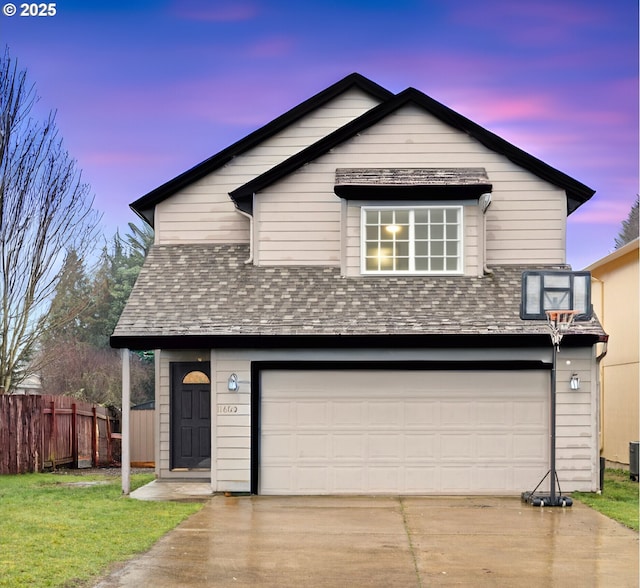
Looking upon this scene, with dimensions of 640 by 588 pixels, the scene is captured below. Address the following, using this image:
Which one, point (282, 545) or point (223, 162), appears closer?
point (282, 545)

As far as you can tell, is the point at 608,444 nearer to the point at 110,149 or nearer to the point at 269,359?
the point at 269,359

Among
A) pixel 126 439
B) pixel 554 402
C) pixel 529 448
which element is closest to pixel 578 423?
pixel 529 448

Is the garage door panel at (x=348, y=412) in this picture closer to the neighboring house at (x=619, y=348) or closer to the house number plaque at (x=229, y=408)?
the house number plaque at (x=229, y=408)

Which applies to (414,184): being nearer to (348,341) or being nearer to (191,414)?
(348,341)

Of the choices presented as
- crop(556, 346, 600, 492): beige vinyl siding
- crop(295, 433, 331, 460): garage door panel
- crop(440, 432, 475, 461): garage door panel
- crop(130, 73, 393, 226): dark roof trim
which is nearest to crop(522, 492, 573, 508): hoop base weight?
crop(556, 346, 600, 492): beige vinyl siding

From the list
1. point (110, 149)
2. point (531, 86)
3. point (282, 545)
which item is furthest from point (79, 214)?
point (110, 149)

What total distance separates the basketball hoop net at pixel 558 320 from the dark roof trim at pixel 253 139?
21.2 ft

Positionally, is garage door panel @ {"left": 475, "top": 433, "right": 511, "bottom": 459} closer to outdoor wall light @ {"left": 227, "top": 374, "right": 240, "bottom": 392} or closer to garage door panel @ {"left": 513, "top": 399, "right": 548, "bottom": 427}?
garage door panel @ {"left": 513, "top": 399, "right": 548, "bottom": 427}

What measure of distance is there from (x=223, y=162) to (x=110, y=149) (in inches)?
1240

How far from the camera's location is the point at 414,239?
15.8 meters

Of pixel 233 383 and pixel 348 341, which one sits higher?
pixel 348 341

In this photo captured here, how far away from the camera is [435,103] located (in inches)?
626

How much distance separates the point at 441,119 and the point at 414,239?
2187mm

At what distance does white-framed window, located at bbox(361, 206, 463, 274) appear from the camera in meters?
15.8
